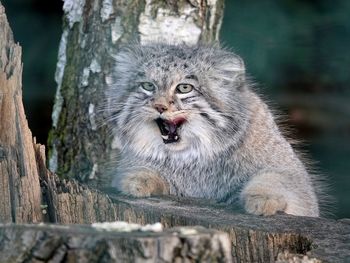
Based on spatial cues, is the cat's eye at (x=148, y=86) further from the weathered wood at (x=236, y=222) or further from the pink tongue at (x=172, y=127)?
the weathered wood at (x=236, y=222)

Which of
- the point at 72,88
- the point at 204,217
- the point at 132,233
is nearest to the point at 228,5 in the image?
the point at 72,88

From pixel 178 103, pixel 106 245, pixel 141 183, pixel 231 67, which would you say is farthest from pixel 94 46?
pixel 106 245

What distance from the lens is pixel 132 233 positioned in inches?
115

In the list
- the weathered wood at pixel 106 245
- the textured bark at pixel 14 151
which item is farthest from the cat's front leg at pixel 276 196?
the weathered wood at pixel 106 245

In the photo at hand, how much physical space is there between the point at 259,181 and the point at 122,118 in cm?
68

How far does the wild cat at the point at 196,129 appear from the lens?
4.68 meters

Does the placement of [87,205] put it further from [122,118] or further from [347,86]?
[347,86]

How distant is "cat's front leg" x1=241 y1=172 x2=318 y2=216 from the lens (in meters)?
4.22

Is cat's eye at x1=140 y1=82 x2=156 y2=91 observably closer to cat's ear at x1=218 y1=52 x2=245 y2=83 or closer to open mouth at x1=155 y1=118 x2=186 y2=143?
open mouth at x1=155 y1=118 x2=186 y2=143

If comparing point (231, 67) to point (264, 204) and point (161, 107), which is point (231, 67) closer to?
point (161, 107)

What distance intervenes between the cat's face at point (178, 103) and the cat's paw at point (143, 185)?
159 millimetres

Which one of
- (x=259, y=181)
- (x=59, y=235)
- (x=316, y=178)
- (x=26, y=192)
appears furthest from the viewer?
(x=316, y=178)

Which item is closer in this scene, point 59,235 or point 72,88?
point 59,235

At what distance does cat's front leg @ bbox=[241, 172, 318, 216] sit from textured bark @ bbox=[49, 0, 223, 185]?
1011 millimetres
